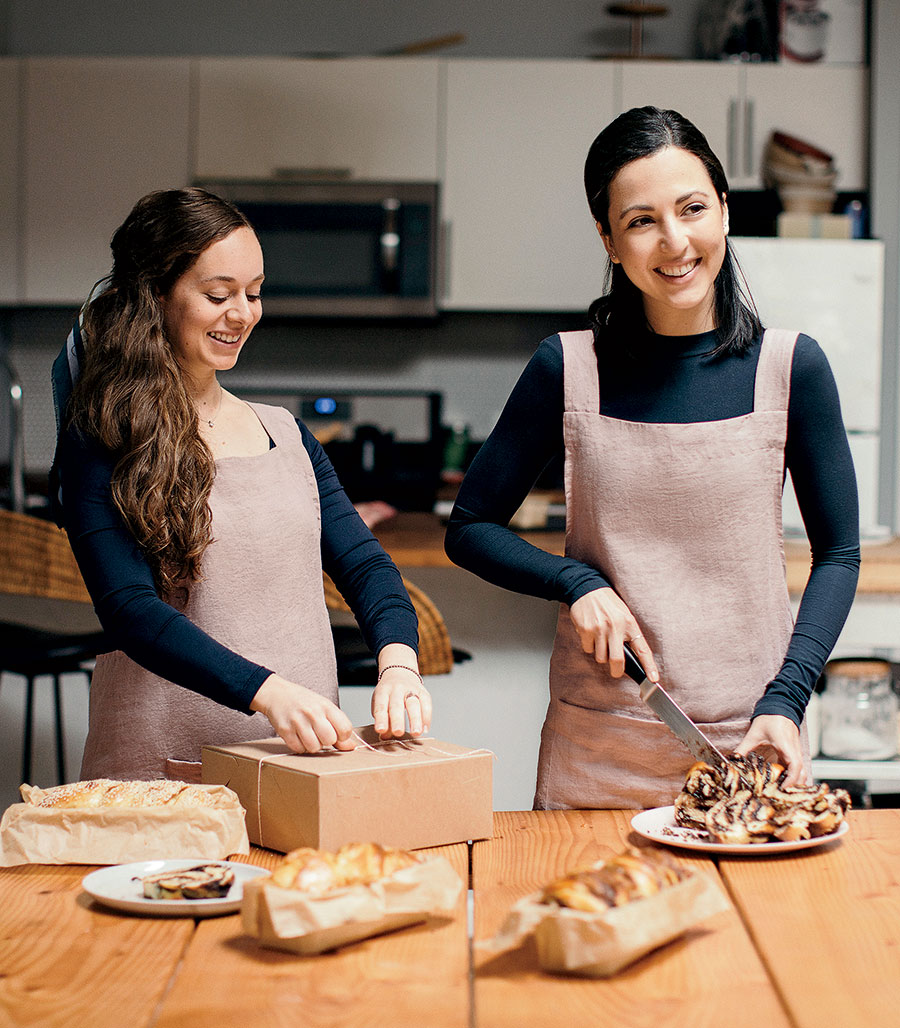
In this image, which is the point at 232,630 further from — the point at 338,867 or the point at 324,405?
the point at 324,405

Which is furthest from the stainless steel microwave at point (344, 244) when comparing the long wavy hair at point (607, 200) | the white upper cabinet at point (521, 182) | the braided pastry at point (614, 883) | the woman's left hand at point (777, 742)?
the braided pastry at point (614, 883)

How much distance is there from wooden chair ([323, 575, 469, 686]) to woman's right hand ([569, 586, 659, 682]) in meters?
0.94

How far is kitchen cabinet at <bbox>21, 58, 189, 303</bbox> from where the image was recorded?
155 inches

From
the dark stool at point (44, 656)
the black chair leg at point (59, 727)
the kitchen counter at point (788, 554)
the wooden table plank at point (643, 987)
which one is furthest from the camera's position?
the black chair leg at point (59, 727)

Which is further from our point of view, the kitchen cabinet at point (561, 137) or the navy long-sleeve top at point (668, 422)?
the kitchen cabinet at point (561, 137)

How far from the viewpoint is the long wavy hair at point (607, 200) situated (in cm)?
133

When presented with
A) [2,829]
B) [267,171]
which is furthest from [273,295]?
[2,829]

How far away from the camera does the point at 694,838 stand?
1080 mm

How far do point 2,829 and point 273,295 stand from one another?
3072 millimetres

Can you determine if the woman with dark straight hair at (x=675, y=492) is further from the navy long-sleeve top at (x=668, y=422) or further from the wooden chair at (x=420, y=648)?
the wooden chair at (x=420, y=648)

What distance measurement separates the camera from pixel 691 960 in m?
0.84

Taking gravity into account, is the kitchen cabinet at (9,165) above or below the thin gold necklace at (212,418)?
above

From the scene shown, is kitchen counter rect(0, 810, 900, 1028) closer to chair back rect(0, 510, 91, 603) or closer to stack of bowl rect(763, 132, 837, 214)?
chair back rect(0, 510, 91, 603)

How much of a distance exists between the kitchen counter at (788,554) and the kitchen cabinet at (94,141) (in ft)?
5.88
